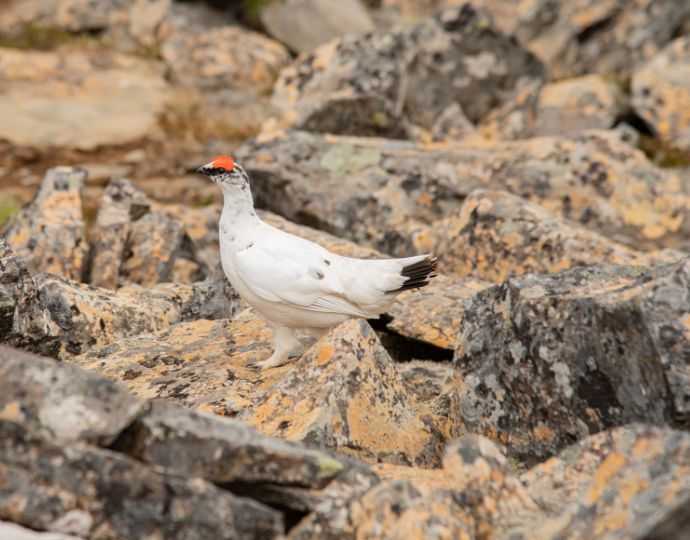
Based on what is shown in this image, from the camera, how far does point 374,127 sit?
14508 mm

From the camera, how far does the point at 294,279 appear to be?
23.5 ft

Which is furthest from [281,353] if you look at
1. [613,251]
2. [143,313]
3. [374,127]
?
[374,127]

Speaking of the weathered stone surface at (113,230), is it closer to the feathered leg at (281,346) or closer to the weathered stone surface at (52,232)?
the weathered stone surface at (52,232)

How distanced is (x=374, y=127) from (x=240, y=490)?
1056cm

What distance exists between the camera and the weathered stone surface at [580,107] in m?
16.2

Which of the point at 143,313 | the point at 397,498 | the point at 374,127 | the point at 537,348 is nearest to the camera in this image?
the point at 397,498

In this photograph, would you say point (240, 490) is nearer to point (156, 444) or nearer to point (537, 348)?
point (156, 444)

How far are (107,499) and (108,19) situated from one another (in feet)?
57.9

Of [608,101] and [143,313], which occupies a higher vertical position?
[608,101]

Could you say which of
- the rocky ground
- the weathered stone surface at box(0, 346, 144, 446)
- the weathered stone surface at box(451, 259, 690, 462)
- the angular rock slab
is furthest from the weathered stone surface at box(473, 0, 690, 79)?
the weathered stone surface at box(0, 346, 144, 446)

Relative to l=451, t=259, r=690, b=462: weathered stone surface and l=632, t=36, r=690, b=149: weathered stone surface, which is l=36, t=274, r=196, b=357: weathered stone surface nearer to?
l=451, t=259, r=690, b=462: weathered stone surface

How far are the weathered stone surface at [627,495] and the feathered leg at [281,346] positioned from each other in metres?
2.93

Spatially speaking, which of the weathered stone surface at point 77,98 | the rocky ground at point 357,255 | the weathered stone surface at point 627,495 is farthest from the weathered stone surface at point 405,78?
the weathered stone surface at point 627,495

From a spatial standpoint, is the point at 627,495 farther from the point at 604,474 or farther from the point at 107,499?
the point at 107,499
